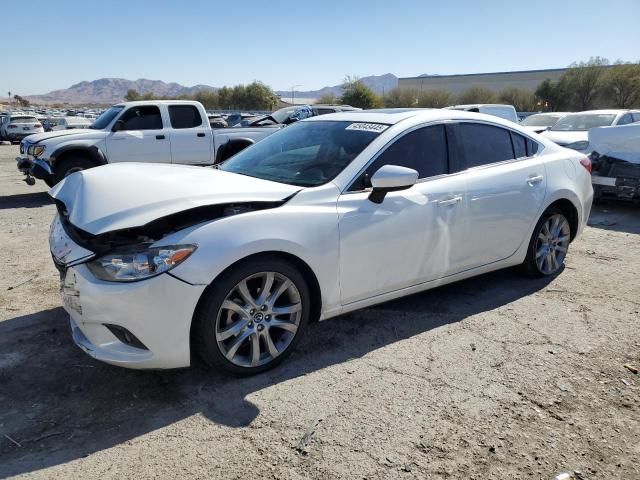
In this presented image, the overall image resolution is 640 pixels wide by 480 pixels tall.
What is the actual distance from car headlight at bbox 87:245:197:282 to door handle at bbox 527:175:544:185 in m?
3.17

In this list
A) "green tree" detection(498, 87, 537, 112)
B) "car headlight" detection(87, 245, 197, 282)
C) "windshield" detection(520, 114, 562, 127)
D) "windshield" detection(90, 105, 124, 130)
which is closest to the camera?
"car headlight" detection(87, 245, 197, 282)

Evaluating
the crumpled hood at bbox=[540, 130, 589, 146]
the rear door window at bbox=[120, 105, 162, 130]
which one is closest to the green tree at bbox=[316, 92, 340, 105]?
the crumpled hood at bbox=[540, 130, 589, 146]

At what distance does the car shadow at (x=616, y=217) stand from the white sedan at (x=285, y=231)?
3.48 m

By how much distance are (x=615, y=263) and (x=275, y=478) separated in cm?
486

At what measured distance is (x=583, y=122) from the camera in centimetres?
1249

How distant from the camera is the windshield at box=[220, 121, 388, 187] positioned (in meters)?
3.60

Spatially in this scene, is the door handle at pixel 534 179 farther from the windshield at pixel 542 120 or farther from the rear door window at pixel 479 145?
the windshield at pixel 542 120

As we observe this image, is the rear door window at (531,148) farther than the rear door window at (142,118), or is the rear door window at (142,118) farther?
the rear door window at (142,118)

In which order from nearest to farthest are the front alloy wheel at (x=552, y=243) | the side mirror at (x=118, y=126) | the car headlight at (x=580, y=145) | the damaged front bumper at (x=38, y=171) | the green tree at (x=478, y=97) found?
the front alloy wheel at (x=552, y=243), the car headlight at (x=580, y=145), the damaged front bumper at (x=38, y=171), the side mirror at (x=118, y=126), the green tree at (x=478, y=97)

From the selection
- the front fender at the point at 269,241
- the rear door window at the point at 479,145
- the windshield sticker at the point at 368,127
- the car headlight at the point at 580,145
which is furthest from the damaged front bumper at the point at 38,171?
the car headlight at the point at 580,145

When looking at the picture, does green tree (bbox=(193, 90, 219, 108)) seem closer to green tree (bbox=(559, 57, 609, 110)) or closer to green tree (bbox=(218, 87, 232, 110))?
green tree (bbox=(218, 87, 232, 110))

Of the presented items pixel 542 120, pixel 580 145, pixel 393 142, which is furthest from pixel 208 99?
pixel 393 142

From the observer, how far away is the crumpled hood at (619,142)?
7805mm

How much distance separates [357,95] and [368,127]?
6135cm
